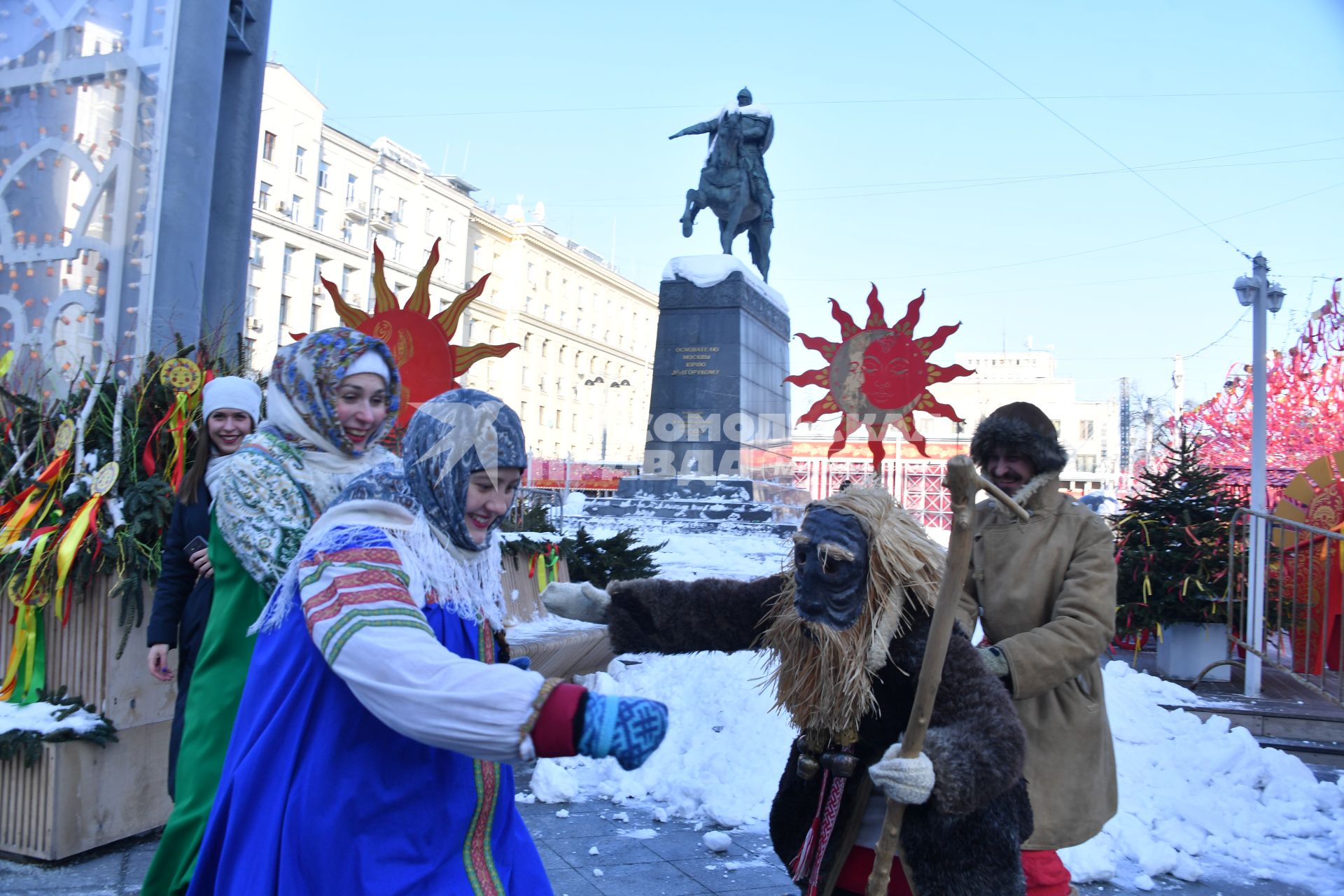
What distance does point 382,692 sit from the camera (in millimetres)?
1438

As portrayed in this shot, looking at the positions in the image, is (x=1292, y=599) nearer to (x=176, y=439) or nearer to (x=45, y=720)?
(x=176, y=439)

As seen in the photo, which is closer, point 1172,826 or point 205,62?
point 1172,826

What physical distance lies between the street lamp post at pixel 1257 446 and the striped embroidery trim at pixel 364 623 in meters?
7.69

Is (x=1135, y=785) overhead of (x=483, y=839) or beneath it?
beneath

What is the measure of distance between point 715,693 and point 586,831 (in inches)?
55.9

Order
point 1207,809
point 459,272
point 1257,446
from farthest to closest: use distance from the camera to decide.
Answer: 1. point 459,272
2. point 1257,446
3. point 1207,809

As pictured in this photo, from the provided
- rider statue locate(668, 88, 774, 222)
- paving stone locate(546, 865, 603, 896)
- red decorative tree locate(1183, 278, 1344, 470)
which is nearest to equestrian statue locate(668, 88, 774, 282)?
rider statue locate(668, 88, 774, 222)

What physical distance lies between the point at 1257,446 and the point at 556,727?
820cm

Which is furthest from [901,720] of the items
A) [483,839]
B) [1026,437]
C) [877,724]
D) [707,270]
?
[707,270]

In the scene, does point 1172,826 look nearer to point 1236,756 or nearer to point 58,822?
point 1236,756

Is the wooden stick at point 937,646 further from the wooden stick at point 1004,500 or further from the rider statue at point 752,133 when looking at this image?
the rider statue at point 752,133

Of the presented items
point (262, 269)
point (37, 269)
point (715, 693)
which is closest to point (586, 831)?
point (715, 693)

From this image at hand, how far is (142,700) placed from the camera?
15.1ft

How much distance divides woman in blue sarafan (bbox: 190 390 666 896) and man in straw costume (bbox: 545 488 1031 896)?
719 mm
